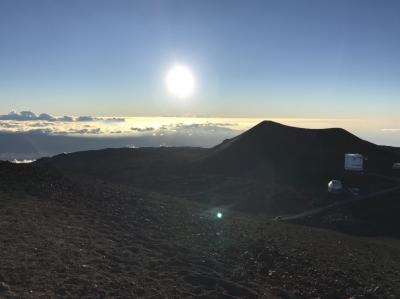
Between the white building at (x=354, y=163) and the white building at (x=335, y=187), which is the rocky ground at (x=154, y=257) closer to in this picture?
the white building at (x=335, y=187)

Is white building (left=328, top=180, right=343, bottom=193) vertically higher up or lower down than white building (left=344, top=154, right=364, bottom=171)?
lower down

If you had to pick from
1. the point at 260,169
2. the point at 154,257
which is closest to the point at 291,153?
the point at 260,169

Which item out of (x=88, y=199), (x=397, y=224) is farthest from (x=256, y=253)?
(x=397, y=224)

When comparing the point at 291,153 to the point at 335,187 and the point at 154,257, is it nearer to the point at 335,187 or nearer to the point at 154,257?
the point at 335,187

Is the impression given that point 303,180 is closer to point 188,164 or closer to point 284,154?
point 284,154

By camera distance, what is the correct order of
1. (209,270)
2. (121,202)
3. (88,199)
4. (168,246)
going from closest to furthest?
(209,270) < (168,246) < (88,199) < (121,202)

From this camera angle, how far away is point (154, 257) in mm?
17734

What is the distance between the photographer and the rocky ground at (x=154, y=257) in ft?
45.4

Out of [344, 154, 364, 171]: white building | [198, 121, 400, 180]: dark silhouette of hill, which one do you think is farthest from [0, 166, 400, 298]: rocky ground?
[198, 121, 400, 180]: dark silhouette of hill

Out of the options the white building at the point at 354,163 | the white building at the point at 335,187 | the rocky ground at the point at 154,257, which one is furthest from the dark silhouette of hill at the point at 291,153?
the rocky ground at the point at 154,257

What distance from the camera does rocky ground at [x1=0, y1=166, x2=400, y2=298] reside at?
1384cm

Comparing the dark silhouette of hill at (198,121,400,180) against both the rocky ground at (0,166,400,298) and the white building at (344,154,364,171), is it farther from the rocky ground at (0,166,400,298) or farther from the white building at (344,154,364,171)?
the rocky ground at (0,166,400,298)

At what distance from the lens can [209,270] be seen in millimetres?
17000

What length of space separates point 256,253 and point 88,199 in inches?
509
